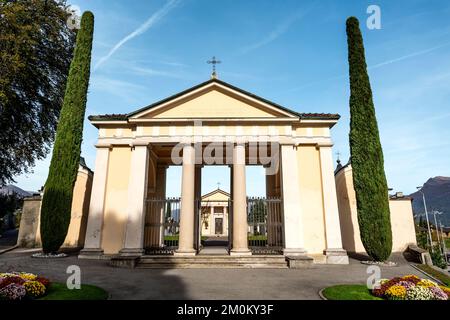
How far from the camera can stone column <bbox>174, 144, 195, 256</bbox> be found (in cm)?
1369

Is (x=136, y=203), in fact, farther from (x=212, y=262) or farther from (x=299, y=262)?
(x=299, y=262)

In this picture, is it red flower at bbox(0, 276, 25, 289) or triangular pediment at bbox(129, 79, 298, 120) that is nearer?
red flower at bbox(0, 276, 25, 289)

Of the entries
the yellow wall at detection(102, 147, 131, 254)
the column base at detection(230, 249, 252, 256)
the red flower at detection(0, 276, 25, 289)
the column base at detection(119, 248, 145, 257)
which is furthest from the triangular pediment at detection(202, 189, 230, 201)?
the red flower at detection(0, 276, 25, 289)

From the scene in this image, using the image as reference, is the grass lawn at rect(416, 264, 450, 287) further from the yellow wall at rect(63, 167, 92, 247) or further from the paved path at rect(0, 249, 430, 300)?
the yellow wall at rect(63, 167, 92, 247)

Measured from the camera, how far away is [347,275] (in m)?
11.0

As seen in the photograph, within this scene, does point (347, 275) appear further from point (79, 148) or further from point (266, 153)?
point (79, 148)

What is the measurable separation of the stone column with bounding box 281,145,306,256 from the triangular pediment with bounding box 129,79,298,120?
2.33 meters

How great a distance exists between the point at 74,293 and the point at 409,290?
8.79m

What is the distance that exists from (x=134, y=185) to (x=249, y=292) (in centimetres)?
883

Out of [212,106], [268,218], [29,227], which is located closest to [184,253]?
[268,218]

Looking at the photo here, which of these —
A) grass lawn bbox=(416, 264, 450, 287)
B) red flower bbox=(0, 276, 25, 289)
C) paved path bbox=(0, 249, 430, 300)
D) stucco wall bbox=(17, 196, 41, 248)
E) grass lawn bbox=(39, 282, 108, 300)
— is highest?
stucco wall bbox=(17, 196, 41, 248)

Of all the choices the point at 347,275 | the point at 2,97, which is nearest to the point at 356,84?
the point at 347,275

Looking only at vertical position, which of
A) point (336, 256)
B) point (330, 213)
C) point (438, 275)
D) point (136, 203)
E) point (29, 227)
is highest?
point (136, 203)

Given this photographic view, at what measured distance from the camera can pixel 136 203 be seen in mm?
14469
